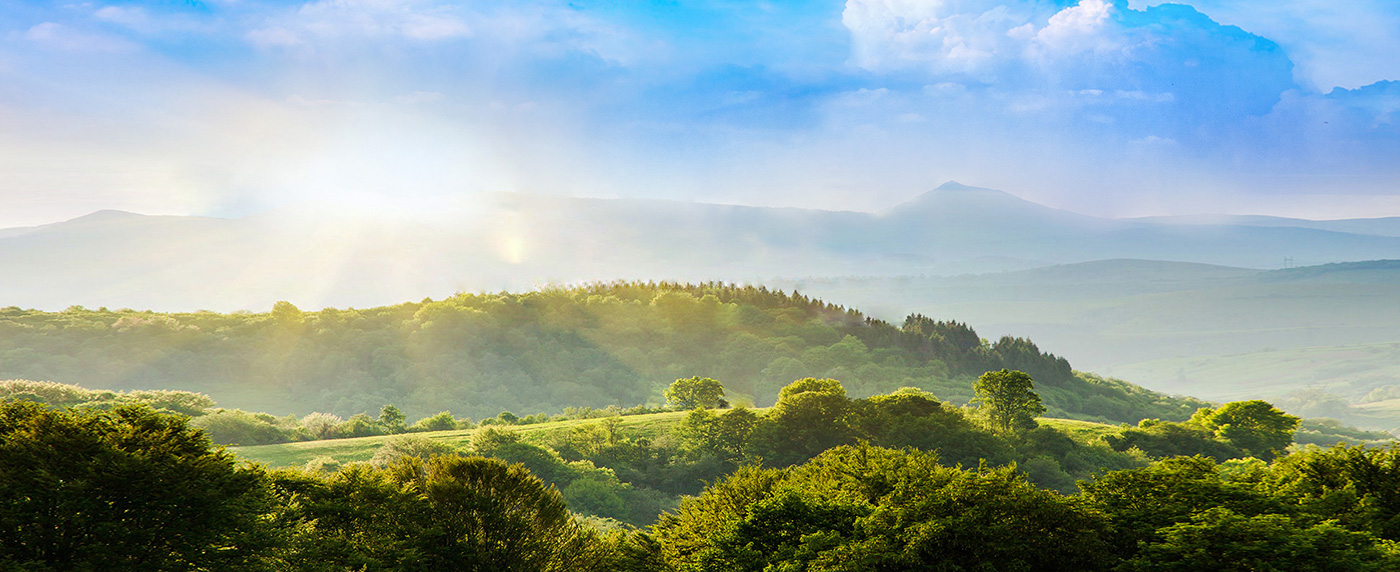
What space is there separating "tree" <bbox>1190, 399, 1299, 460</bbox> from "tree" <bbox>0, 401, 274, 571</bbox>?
280ft

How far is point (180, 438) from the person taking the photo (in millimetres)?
22844

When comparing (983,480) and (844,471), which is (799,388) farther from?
(983,480)

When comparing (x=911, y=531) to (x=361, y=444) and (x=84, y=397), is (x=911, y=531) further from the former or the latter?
(x=84, y=397)

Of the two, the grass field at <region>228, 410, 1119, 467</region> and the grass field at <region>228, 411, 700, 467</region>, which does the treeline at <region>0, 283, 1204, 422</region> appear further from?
the grass field at <region>228, 411, 700, 467</region>

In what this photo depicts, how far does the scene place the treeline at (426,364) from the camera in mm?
165250

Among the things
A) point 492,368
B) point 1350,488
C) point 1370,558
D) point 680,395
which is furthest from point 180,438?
point 492,368

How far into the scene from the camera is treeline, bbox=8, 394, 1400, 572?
20859mm

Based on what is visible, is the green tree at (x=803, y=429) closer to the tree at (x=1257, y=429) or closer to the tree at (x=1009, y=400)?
the tree at (x=1009, y=400)

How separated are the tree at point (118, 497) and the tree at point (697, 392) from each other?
74.2 meters

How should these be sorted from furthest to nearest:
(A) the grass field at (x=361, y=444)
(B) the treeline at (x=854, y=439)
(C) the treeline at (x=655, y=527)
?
(B) the treeline at (x=854, y=439), (A) the grass field at (x=361, y=444), (C) the treeline at (x=655, y=527)

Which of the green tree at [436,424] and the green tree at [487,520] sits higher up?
the green tree at [487,520]

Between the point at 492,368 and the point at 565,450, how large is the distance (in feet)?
395

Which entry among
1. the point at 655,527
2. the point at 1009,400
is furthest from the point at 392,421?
the point at 1009,400

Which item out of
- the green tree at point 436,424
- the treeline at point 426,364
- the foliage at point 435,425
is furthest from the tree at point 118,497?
the treeline at point 426,364
